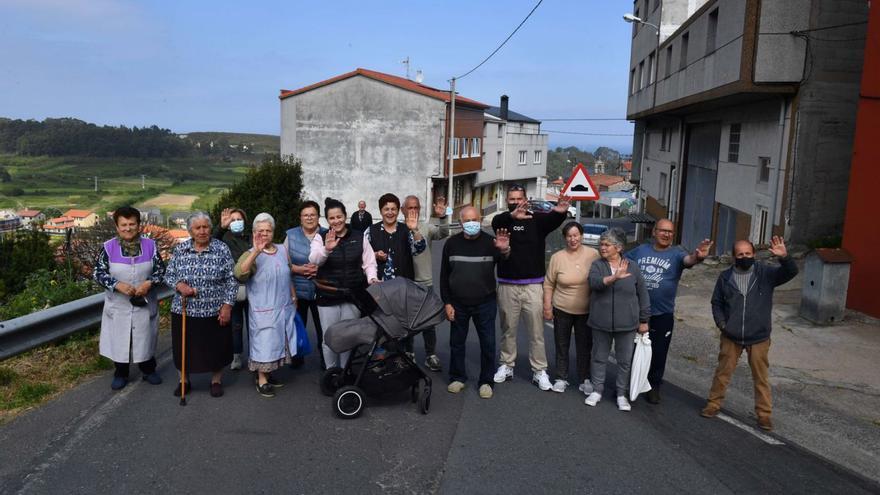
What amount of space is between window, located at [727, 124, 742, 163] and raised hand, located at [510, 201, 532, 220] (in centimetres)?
1573

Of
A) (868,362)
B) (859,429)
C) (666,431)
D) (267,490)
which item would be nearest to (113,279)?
(267,490)

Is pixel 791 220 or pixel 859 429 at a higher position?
pixel 791 220

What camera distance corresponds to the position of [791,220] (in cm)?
1572

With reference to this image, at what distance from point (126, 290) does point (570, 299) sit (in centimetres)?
415

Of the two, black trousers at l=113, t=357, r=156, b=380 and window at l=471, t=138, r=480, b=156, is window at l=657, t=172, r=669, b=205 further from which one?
black trousers at l=113, t=357, r=156, b=380

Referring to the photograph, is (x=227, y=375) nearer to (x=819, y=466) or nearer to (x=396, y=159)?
(x=819, y=466)

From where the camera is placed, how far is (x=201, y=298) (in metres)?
6.26

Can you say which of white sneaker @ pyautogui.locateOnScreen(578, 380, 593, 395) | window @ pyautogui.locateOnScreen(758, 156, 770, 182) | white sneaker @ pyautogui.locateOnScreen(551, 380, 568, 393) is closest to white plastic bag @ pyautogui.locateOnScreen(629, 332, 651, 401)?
white sneaker @ pyautogui.locateOnScreen(578, 380, 593, 395)

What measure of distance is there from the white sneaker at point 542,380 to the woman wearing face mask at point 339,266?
74.6 inches

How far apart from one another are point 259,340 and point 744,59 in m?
14.3

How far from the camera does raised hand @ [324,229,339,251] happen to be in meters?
6.48

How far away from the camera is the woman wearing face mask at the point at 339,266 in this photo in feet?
21.5

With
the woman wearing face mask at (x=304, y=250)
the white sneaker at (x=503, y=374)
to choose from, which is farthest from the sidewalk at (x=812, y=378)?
the woman wearing face mask at (x=304, y=250)

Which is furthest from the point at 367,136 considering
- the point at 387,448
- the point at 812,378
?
the point at 387,448
